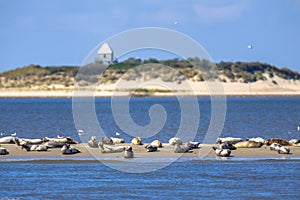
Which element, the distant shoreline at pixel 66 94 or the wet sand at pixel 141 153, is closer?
the wet sand at pixel 141 153

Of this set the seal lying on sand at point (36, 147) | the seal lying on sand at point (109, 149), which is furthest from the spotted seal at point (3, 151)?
the seal lying on sand at point (109, 149)

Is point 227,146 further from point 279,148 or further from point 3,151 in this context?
point 3,151

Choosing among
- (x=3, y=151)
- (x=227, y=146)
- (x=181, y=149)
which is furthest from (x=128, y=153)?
(x=3, y=151)

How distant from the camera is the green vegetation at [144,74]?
135212 mm

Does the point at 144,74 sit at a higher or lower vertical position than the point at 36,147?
higher

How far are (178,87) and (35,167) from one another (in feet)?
377

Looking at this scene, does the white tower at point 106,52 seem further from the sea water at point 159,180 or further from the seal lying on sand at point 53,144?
the sea water at point 159,180

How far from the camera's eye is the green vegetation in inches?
5323

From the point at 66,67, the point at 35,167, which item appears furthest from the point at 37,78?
the point at 35,167

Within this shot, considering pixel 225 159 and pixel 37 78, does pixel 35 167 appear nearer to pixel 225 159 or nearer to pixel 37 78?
pixel 225 159

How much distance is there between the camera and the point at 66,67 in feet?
557

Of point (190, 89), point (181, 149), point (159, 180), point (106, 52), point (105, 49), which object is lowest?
point (159, 180)

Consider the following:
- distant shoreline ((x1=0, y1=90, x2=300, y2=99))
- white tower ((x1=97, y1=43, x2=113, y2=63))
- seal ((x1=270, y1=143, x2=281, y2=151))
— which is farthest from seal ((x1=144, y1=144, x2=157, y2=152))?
distant shoreline ((x1=0, y1=90, x2=300, y2=99))

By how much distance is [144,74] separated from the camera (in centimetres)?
13662
